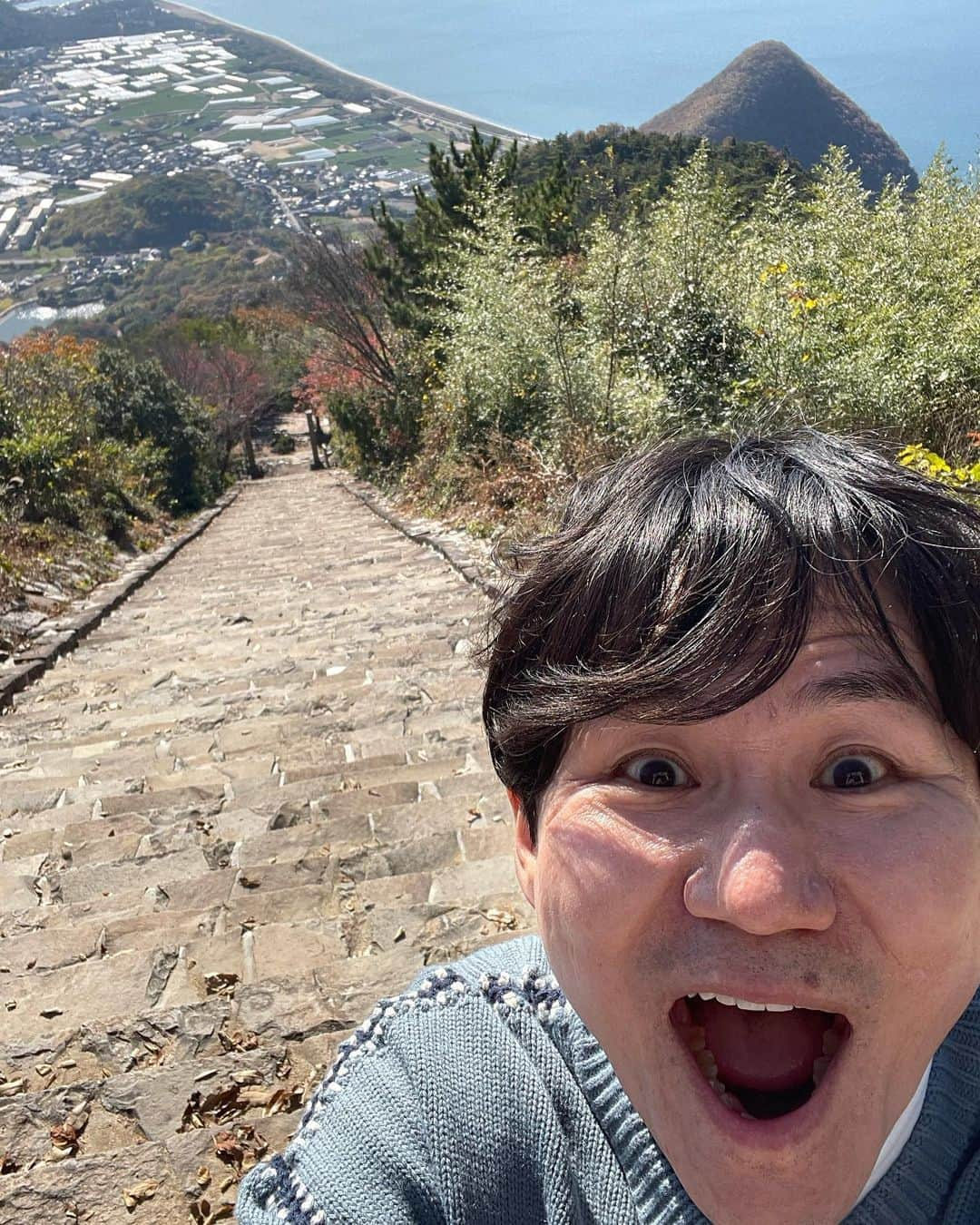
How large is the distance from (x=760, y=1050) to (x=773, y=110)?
140ft

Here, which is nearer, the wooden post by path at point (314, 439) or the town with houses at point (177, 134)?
the wooden post by path at point (314, 439)

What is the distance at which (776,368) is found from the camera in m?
7.66

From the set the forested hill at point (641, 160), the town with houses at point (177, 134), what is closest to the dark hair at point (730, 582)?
the forested hill at point (641, 160)

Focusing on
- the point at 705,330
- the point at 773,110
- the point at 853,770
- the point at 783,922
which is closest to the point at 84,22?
the point at 773,110

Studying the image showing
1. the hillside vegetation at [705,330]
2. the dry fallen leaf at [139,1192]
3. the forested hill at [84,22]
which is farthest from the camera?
the forested hill at [84,22]

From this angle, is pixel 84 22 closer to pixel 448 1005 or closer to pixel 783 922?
pixel 448 1005

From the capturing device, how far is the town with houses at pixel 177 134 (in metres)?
103

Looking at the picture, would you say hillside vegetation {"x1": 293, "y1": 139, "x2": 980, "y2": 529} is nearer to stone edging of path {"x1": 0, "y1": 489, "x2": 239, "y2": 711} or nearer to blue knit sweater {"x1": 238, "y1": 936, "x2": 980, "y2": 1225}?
blue knit sweater {"x1": 238, "y1": 936, "x2": 980, "y2": 1225}

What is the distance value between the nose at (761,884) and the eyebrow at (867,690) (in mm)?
138

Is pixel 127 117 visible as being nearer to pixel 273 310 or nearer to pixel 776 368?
pixel 273 310

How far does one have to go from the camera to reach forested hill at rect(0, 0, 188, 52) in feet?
562

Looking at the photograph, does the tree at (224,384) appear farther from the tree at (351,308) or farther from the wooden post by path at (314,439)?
the tree at (351,308)

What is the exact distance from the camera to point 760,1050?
33.0 inches

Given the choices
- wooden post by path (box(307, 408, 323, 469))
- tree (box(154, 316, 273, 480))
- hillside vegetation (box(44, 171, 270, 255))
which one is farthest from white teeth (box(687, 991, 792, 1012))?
hillside vegetation (box(44, 171, 270, 255))
